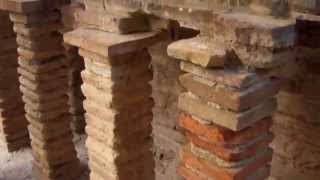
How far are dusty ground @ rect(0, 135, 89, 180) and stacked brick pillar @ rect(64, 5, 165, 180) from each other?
168 cm

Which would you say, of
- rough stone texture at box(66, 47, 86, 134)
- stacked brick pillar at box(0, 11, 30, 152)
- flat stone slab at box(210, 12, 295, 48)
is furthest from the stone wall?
rough stone texture at box(66, 47, 86, 134)

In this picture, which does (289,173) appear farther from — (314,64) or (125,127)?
(125,127)

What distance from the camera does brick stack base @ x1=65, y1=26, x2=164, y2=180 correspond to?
3.15 m

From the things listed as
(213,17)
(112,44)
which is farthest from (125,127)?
(213,17)

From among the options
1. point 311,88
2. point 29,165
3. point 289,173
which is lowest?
point 29,165

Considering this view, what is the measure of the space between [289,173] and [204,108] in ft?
4.53

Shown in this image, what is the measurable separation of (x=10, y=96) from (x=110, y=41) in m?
2.92

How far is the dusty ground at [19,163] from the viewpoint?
17.0ft

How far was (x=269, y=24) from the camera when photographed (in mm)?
2236

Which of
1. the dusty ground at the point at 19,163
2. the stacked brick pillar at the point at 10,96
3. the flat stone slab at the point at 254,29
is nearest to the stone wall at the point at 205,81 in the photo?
the flat stone slab at the point at 254,29

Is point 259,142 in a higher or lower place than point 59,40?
lower

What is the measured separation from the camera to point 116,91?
3234 millimetres

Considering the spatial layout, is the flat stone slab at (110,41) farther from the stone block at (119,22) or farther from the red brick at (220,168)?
the red brick at (220,168)

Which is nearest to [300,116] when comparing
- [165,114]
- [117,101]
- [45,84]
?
[117,101]
